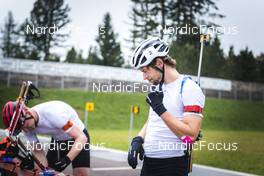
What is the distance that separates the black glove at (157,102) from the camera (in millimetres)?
2604

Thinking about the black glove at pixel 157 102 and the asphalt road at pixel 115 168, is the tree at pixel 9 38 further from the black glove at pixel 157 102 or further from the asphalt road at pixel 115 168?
the black glove at pixel 157 102

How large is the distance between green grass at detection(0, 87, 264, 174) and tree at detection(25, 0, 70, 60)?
0.80 meters

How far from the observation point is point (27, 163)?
11.7 ft

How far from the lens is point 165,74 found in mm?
2793

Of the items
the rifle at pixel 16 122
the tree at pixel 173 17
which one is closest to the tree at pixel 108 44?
the tree at pixel 173 17

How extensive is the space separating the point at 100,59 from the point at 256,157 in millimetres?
3009

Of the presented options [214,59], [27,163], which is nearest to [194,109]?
[27,163]

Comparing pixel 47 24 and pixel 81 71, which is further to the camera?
pixel 81 71

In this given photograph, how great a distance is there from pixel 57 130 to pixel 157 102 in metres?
1.46

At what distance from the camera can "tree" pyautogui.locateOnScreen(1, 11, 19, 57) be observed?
26.1 feet

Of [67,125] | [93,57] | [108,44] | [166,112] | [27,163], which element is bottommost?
[27,163]

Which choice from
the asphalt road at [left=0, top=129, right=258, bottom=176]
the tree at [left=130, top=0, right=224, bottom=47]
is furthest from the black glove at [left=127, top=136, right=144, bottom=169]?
the asphalt road at [left=0, top=129, right=258, bottom=176]

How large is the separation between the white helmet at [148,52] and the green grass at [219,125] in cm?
454

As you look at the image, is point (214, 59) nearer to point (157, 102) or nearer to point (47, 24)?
point (47, 24)
